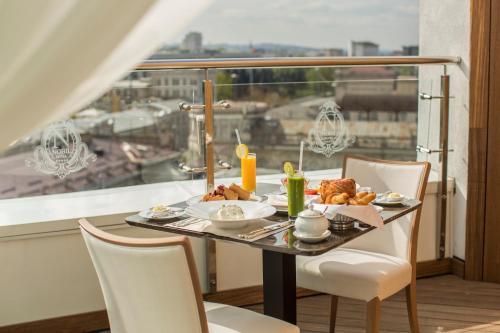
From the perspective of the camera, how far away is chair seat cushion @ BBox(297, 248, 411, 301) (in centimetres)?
256

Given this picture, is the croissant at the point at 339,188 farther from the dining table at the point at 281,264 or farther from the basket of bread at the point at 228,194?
the basket of bread at the point at 228,194

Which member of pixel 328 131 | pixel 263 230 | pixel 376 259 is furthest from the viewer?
pixel 328 131

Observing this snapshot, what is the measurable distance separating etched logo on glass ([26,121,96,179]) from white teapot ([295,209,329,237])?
1.35 metres

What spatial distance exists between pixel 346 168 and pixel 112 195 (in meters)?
1.13

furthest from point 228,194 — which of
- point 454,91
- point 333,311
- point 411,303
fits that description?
point 454,91

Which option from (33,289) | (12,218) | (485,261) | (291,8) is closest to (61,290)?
(33,289)

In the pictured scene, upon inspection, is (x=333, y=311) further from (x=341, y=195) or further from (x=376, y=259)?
(x=341, y=195)

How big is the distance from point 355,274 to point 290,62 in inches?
46.3

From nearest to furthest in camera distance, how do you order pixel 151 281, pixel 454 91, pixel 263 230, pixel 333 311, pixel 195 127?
pixel 151 281 < pixel 263 230 < pixel 333 311 < pixel 195 127 < pixel 454 91

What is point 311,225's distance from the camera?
6.88 feet

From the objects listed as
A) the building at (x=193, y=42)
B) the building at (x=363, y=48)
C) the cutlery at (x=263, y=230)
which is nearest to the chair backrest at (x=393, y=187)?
the cutlery at (x=263, y=230)

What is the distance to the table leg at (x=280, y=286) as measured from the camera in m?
2.37

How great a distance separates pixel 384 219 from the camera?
7.59ft

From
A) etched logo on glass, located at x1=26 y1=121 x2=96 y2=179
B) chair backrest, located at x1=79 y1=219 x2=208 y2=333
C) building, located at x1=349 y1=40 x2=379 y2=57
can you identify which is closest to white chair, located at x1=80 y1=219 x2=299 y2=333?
chair backrest, located at x1=79 y1=219 x2=208 y2=333
